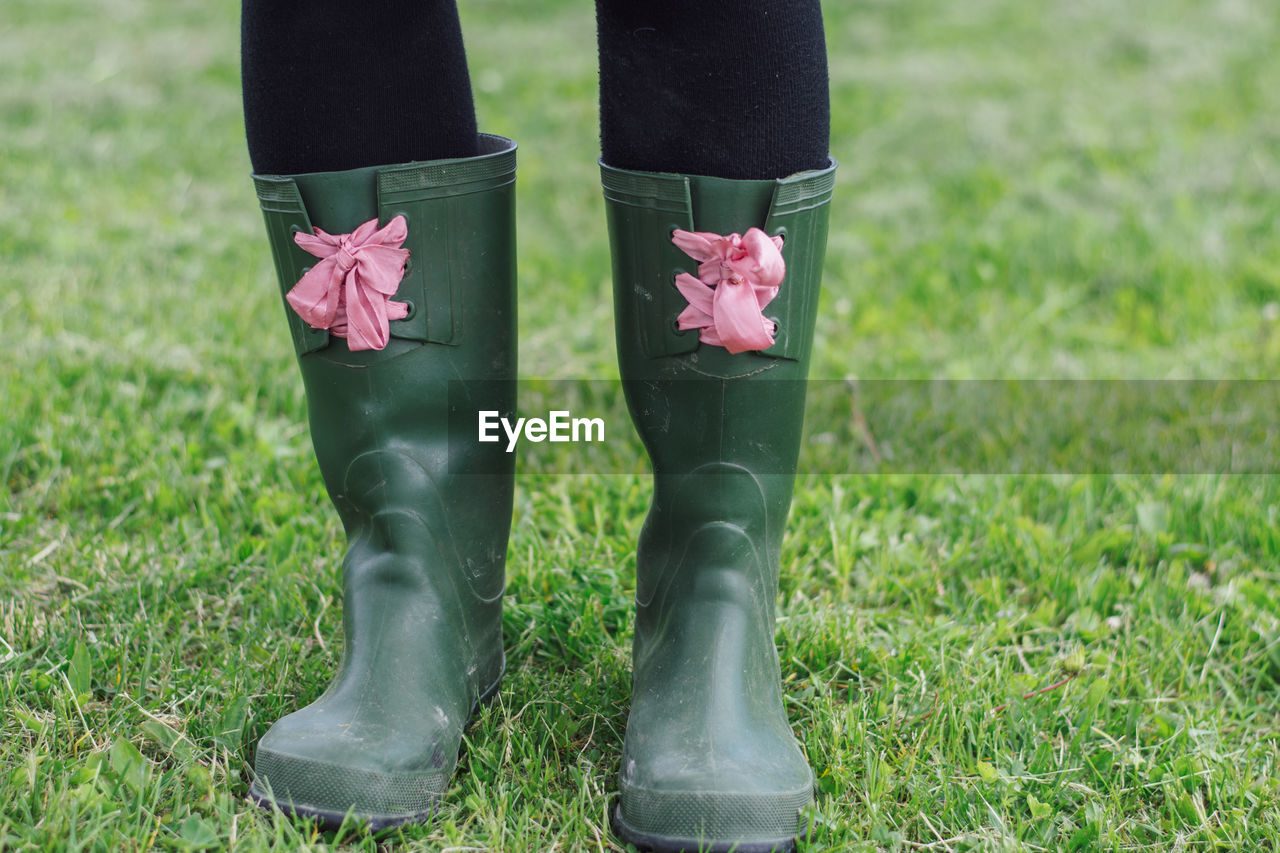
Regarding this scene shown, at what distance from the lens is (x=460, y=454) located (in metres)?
1.39

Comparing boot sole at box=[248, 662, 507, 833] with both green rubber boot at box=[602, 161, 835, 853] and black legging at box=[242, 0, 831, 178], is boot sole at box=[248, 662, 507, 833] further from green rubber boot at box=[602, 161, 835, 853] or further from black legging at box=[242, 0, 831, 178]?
black legging at box=[242, 0, 831, 178]

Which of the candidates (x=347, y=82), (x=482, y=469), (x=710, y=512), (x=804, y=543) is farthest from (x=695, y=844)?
(x=347, y=82)

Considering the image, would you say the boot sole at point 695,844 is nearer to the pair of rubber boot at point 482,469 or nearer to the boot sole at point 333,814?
the pair of rubber boot at point 482,469

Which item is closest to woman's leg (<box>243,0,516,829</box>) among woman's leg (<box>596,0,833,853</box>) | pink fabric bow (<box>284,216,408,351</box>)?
pink fabric bow (<box>284,216,408,351</box>)

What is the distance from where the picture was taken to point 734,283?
123cm

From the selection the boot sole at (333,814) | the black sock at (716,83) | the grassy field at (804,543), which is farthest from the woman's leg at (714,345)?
the boot sole at (333,814)

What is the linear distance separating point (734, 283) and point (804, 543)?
0.76 meters

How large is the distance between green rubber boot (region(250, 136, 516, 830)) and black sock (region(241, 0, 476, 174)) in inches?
2.2

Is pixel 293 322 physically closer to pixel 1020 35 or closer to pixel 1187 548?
pixel 1187 548

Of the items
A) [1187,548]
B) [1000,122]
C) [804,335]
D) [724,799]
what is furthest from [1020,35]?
[724,799]

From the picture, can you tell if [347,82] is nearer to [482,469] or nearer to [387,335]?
[387,335]

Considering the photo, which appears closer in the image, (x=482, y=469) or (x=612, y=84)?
(x=612, y=84)

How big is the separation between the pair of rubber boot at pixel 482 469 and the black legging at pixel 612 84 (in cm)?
4

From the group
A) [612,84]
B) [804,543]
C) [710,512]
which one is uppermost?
[612,84]
